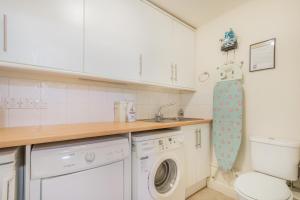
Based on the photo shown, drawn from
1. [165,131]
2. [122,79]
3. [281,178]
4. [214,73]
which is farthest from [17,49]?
[281,178]

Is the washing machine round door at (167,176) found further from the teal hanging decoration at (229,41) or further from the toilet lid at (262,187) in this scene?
the teal hanging decoration at (229,41)

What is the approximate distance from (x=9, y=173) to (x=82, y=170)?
346 mm

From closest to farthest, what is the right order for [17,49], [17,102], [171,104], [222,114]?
[17,49]
[17,102]
[222,114]
[171,104]

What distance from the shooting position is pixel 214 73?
2.12 meters

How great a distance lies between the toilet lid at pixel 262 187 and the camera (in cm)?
110

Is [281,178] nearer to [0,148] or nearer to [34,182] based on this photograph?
[34,182]

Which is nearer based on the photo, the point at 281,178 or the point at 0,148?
the point at 0,148

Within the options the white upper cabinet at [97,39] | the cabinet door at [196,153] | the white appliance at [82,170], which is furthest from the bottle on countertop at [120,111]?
the cabinet door at [196,153]

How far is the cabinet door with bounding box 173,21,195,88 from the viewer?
2.06 meters

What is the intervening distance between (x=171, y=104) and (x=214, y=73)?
761mm

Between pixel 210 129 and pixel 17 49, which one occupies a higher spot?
pixel 17 49

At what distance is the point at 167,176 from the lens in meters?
1.60

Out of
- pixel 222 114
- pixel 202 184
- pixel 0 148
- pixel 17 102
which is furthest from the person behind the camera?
pixel 202 184

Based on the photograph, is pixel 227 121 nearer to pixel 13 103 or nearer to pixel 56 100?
pixel 56 100
